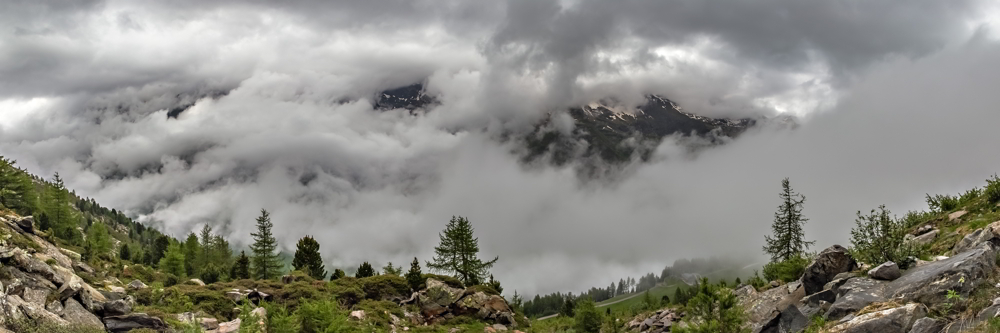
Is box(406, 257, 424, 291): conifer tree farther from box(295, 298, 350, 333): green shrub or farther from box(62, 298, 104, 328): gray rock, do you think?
box(62, 298, 104, 328): gray rock

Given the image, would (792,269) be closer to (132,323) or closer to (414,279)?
(414,279)

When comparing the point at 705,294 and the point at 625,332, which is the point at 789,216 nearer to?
the point at 625,332

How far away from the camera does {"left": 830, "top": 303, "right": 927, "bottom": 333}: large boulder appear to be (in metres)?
17.7

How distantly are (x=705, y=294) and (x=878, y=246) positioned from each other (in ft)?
32.0

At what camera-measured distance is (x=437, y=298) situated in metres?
52.4

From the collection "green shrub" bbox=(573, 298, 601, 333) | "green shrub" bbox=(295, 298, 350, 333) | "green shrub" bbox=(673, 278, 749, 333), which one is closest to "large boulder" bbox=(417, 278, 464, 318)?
"green shrub" bbox=(573, 298, 601, 333)

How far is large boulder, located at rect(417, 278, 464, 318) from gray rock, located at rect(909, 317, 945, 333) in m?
39.6

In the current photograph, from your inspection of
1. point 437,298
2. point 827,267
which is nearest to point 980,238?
point 827,267

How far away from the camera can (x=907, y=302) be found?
762 inches

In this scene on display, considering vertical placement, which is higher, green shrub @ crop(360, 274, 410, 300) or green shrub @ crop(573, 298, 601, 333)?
green shrub @ crop(360, 274, 410, 300)

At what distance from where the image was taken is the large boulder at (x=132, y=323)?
30220 mm

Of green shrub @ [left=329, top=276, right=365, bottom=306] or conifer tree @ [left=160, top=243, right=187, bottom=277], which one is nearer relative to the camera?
green shrub @ [left=329, top=276, right=365, bottom=306]

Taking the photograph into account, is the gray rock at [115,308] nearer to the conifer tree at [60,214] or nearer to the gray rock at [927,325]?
the gray rock at [927,325]

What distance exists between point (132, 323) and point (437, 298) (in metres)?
26.5
